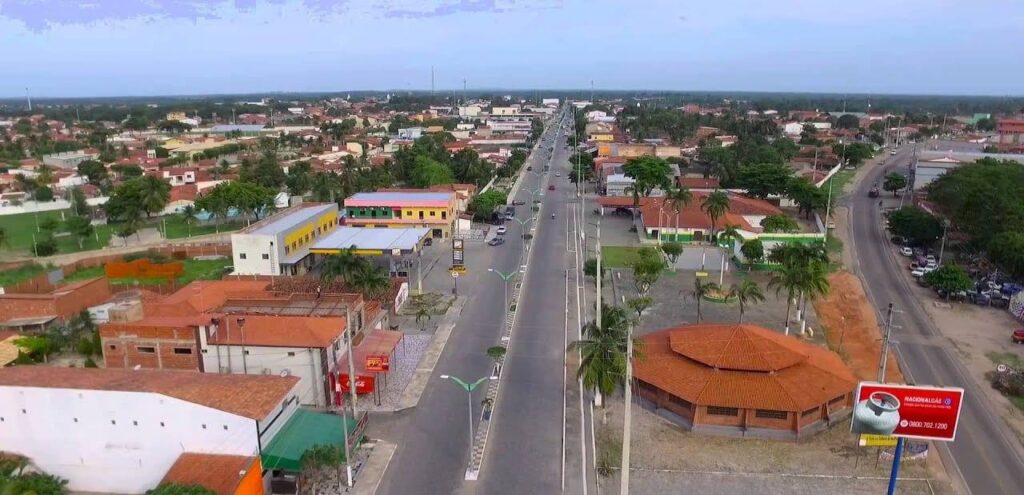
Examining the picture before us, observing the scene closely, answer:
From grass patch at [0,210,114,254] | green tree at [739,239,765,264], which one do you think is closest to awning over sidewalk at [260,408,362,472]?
green tree at [739,239,765,264]

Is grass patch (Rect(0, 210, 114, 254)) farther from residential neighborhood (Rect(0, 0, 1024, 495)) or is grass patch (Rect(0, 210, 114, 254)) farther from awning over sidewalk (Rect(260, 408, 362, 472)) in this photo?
awning over sidewalk (Rect(260, 408, 362, 472))

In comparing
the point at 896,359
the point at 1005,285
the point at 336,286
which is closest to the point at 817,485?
the point at 896,359

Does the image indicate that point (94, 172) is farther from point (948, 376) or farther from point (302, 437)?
point (948, 376)

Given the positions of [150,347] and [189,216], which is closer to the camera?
[150,347]

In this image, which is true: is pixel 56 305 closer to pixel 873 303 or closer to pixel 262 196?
pixel 262 196

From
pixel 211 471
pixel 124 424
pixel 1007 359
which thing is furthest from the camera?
pixel 1007 359

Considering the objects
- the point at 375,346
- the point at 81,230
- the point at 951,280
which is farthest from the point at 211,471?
the point at 81,230
